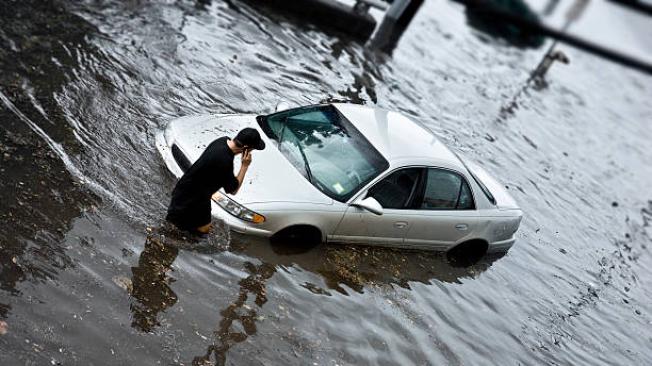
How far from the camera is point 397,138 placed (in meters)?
7.48

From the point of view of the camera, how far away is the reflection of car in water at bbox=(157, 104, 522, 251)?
21.3 feet

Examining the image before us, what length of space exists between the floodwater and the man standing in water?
0.50 m

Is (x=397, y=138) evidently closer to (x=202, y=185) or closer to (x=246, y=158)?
(x=246, y=158)

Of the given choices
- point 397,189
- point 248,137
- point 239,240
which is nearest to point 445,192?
point 397,189

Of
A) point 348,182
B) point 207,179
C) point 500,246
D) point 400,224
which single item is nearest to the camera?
point 207,179

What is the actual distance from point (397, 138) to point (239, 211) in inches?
91.0

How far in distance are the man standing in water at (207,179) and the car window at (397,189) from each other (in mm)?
1773

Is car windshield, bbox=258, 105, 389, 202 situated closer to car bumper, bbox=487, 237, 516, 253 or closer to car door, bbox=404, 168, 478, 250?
car door, bbox=404, 168, 478, 250

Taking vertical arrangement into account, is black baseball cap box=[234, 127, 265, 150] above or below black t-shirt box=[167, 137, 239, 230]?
above

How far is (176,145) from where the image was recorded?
688cm

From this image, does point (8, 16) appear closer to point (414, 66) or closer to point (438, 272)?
point (438, 272)

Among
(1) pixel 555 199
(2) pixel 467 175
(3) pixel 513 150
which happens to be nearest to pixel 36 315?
(2) pixel 467 175

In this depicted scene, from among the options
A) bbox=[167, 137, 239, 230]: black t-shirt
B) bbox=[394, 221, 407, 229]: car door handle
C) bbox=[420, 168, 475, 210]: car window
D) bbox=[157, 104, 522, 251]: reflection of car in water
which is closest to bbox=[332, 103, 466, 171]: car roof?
bbox=[157, 104, 522, 251]: reflection of car in water

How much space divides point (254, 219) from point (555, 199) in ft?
24.5
